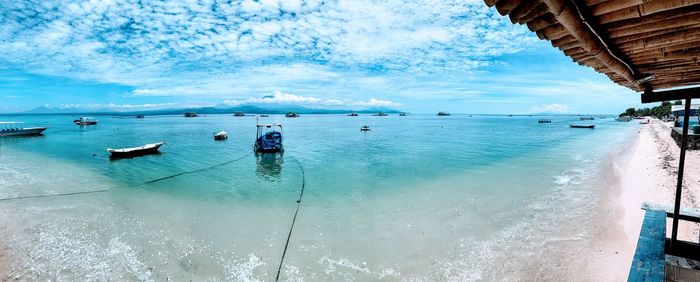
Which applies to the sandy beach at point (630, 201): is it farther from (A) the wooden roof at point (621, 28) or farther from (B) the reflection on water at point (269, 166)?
(B) the reflection on water at point (269, 166)

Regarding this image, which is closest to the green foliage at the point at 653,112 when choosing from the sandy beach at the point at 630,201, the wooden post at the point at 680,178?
the sandy beach at the point at 630,201

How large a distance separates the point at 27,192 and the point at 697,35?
83.3 feet

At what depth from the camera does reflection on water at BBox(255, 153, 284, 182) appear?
22.0 m

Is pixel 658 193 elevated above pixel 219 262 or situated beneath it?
elevated above

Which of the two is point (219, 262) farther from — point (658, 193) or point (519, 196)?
point (658, 193)

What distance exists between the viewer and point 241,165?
2656 cm

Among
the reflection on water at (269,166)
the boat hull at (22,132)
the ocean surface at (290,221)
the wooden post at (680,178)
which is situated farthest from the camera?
the boat hull at (22,132)

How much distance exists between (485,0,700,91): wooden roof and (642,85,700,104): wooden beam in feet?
1.41

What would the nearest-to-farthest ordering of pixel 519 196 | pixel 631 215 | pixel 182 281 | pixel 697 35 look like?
pixel 697 35 < pixel 182 281 < pixel 631 215 < pixel 519 196

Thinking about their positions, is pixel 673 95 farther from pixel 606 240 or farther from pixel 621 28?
pixel 606 240

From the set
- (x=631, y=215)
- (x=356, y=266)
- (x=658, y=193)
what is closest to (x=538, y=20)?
(x=356, y=266)

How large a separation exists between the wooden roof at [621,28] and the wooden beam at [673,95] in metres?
0.43

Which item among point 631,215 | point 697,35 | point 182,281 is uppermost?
point 697,35

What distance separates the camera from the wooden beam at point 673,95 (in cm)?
383
